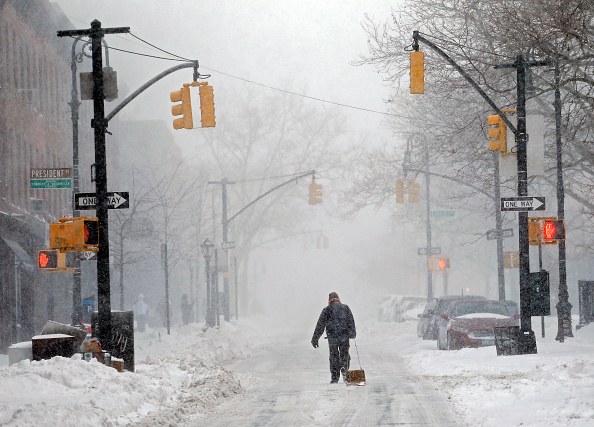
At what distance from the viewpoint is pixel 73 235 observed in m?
16.4

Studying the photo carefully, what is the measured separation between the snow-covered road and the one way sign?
4.16 meters

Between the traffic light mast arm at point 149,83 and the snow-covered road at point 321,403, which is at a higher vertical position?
the traffic light mast arm at point 149,83

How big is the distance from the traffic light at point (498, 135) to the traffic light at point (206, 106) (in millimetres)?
5868

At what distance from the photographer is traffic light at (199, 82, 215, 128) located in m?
19.5

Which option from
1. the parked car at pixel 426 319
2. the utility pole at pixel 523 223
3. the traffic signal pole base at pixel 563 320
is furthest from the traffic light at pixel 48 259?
the traffic signal pole base at pixel 563 320

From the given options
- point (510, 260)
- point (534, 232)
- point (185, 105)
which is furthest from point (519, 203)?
point (510, 260)

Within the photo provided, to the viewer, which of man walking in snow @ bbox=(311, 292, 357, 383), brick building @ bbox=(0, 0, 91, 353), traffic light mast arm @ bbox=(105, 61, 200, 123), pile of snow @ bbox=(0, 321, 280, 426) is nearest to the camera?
pile of snow @ bbox=(0, 321, 280, 426)

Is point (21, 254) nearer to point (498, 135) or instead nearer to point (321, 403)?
point (498, 135)

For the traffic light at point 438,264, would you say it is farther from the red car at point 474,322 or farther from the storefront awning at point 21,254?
the storefront awning at point 21,254

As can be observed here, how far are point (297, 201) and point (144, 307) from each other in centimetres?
3258

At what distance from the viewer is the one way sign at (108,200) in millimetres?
17391

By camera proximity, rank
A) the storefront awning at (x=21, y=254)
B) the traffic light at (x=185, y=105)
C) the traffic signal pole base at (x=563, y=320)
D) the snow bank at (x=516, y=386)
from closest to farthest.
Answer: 1. the snow bank at (x=516, y=386)
2. the traffic light at (x=185, y=105)
3. the traffic signal pole base at (x=563, y=320)
4. the storefront awning at (x=21, y=254)

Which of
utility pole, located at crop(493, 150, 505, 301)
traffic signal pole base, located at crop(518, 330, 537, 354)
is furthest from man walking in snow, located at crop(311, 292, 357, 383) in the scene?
utility pole, located at crop(493, 150, 505, 301)

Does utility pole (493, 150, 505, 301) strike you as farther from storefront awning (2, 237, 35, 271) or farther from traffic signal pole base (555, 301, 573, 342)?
storefront awning (2, 237, 35, 271)
